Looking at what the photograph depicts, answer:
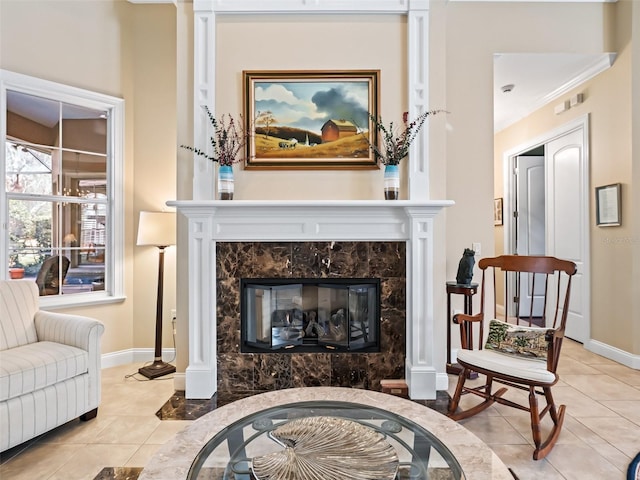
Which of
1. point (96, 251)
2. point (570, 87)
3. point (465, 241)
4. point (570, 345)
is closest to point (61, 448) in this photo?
point (96, 251)

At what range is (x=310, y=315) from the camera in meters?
2.79

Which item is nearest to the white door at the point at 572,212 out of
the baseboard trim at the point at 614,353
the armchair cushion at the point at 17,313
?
the baseboard trim at the point at 614,353

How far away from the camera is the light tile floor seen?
182 cm

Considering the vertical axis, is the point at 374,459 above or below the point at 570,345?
above

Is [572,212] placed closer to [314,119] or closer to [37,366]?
[314,119]

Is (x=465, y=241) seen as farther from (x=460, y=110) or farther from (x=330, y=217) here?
(x=330, y=217)

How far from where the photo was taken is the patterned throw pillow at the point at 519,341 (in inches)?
85.9

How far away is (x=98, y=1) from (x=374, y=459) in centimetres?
402

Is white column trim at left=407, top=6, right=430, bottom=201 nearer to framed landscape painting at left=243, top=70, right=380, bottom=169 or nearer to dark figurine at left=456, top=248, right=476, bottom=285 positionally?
framed landscape painting at left=243, top=70, right=380, bottom=169

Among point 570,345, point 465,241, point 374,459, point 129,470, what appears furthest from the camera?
point 570,345

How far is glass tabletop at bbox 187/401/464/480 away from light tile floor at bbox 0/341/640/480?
82cm

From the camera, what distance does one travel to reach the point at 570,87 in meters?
3.89

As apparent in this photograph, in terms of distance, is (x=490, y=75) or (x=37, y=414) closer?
(x=37, y=414)

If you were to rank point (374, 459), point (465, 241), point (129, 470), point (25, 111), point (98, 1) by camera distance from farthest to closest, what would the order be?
point (465, 241), point (98, 1), point (25, 111), point (129, 470), point (374, 459)
